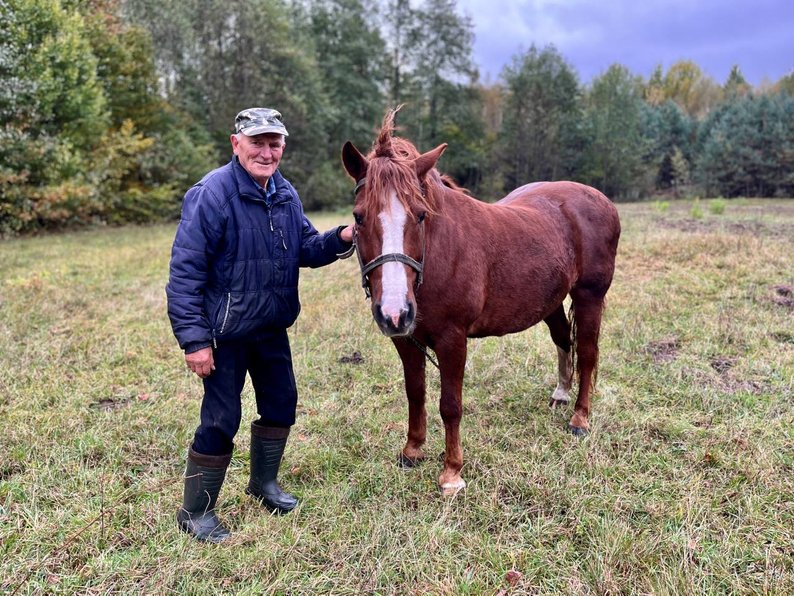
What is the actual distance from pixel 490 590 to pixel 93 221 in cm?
1975

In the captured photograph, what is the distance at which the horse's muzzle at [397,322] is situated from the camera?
7.59 feet

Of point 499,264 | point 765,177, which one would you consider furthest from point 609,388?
point 765,177

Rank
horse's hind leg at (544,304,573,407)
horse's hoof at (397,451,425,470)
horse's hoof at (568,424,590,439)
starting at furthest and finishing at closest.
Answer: horse's hind leg at (544,304,573,407), horse's hoof at (568,424,590,439), horse's hoof at (397,451,425,470)

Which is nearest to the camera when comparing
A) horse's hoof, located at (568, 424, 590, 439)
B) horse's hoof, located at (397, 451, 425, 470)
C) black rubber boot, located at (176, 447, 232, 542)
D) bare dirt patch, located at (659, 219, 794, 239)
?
black rubber boot, located at (176, 447, 232, 542)

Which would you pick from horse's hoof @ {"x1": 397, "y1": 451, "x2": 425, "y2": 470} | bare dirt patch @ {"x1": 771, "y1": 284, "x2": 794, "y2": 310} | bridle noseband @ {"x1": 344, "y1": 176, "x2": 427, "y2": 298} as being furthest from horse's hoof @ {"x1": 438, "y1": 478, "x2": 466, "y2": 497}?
bare dirt patch @ {"x1": 771, "y1": 284, "x2": 794, "y2": 310}

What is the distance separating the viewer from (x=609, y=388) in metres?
4.22

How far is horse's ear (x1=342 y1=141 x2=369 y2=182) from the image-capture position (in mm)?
2615

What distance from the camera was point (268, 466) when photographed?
9.45 feet

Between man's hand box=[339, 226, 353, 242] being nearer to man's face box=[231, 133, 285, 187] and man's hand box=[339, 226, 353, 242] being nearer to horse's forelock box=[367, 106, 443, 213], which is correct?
horse's forelock box=[367, 106, 443, 213]

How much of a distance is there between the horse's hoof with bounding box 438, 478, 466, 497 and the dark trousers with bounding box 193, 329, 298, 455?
1027 millimetres

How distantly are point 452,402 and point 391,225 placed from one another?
4.07 ft

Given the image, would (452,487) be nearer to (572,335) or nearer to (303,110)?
(572,335)

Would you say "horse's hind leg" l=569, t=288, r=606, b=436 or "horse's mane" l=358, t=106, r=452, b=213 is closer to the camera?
"horse's mane" l=358, t=106, r=452, b=213

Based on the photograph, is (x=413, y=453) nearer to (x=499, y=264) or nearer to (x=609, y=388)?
(x=499, y=264)
